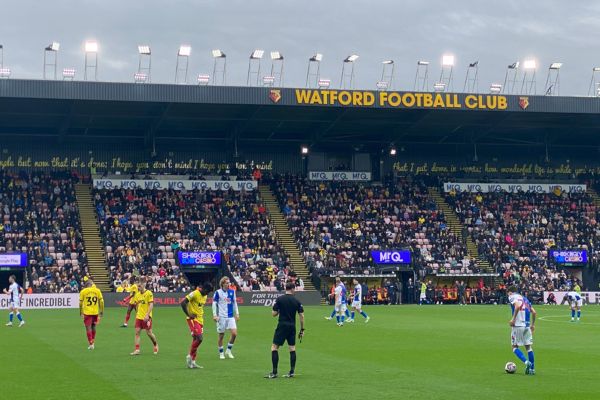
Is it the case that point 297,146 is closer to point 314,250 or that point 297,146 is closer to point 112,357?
point 314,250

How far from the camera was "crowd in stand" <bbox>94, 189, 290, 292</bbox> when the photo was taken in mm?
65125

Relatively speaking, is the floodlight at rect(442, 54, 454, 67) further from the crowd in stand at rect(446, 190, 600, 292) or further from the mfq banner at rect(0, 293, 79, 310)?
the mfq banner at rect(0, 293, 79, 310)

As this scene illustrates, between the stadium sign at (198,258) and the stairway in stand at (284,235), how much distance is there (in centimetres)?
550

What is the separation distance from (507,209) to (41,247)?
123ft

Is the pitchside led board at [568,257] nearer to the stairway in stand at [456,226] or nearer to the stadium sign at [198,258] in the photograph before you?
the stairway in stand at [456,226]

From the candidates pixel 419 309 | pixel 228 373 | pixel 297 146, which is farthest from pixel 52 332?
pixel 297 146

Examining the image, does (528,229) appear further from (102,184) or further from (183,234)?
(102,184)

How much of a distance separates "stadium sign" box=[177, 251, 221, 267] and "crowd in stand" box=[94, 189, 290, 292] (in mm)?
584

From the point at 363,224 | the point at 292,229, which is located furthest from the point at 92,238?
the point at 363,224

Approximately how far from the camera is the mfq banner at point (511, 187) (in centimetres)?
8169

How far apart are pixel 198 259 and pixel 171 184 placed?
10.7 meters

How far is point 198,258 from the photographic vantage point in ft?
222

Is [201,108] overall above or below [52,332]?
above

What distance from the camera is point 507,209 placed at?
80.0 m
